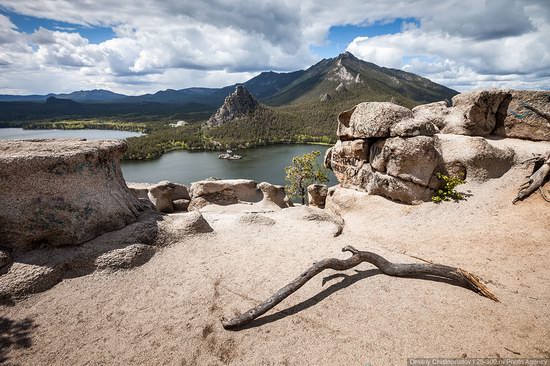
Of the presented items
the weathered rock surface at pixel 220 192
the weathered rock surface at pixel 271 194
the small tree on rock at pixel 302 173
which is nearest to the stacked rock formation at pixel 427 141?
the weathered rock surface at pixel 271 194

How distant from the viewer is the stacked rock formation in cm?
1559

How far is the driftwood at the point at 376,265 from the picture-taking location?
→ 24.0 feet

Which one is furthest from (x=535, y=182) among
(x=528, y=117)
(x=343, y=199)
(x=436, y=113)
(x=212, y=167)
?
(x=212, y=167)

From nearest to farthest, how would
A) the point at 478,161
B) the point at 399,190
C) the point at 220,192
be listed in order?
1. the point at 478,161
2. the point at 399,190
3. the point at 220,192

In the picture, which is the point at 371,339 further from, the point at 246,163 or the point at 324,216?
the point at 246,163

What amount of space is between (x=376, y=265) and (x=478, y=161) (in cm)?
1058

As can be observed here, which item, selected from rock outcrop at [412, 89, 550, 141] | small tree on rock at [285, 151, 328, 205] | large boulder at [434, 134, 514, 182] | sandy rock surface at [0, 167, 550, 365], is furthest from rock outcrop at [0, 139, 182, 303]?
small tree on rock at [285, 151, 328, 205]

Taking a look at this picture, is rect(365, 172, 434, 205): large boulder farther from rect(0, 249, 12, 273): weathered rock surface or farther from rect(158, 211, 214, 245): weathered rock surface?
rect(0, 249, 12, 273): weathered rock surface

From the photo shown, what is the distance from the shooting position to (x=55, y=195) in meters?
9.59

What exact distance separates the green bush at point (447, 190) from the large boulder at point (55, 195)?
1461cm

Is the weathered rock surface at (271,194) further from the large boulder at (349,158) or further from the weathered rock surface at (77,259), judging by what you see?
the weathered rock surface at (77,259)

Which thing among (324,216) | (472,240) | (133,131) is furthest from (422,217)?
(133,131)

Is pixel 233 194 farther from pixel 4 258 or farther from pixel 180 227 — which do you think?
pixel 4 258

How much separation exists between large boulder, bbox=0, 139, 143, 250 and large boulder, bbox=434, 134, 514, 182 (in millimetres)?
16213
